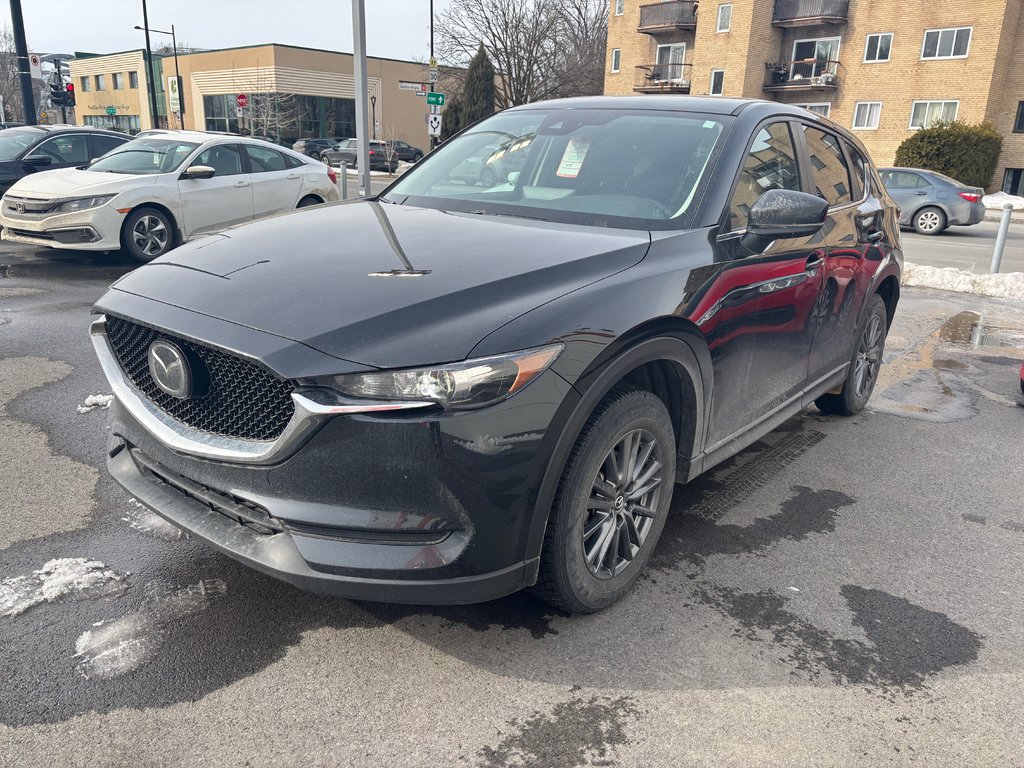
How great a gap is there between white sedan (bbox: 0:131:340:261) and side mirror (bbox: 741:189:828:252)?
8.30 metres

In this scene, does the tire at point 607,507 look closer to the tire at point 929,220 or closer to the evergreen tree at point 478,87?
the tire at point 929,220

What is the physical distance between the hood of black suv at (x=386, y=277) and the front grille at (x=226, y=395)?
0.39 feet

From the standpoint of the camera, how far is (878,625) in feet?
9.70

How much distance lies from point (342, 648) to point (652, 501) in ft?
4.03

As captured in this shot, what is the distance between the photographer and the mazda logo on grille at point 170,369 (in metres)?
A: 2.50

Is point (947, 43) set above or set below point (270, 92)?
above

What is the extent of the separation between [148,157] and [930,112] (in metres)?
35.1

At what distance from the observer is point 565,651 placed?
2.72 m

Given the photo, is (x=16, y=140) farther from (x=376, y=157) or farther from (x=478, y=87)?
(x=478, y=87)

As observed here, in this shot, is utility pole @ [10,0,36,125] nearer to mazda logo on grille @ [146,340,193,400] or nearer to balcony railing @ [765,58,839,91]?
mazda logo on grille @ [146,340,193,400]

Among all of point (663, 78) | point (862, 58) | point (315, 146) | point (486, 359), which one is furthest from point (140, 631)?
point (663, 78)

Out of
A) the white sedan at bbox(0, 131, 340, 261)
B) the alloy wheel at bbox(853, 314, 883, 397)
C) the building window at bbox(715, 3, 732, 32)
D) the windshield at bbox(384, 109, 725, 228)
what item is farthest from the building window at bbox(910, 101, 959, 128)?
the windshield at bbox(384, 109, 725, 228)

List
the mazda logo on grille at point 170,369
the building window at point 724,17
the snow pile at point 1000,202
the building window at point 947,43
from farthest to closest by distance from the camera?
the building window at point 724,17 < the building window at point 947,43 < the snow pile at point 1000,202 < the mazda logo on grille at point 170,369

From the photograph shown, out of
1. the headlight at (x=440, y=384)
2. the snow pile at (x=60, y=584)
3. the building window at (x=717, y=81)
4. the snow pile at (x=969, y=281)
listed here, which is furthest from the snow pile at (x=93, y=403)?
the building window at (x=717, y=81)
